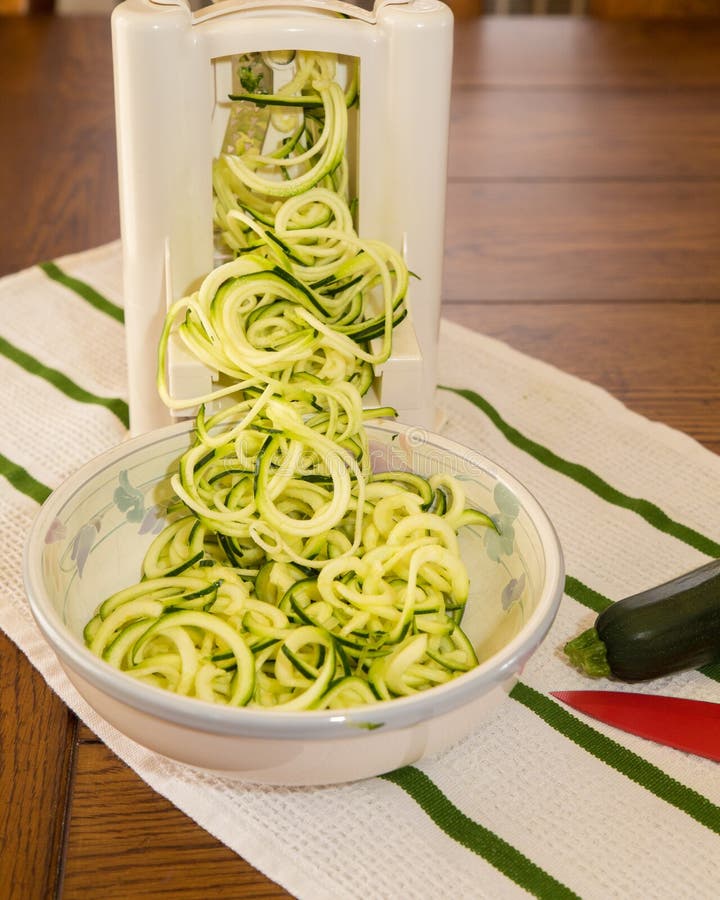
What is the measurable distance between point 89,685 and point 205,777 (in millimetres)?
116

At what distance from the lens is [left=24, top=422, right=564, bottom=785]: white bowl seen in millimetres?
573

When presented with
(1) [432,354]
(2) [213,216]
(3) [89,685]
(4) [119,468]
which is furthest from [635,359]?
(3) [89,685]

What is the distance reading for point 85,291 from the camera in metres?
1.24

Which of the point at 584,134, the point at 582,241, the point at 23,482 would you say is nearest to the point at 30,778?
the point at 23,482

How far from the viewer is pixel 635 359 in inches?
44.9

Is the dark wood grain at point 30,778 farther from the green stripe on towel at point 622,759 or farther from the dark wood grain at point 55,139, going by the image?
the dark wood grain at point 55,139

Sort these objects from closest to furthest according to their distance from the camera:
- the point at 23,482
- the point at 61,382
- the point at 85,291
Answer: the point at 23,482 < the point at 61,382 < the point at 85,291

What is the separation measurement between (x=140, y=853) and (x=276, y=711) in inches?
5.3

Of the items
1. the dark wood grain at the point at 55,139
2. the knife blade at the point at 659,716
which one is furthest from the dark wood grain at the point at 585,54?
the knife blade at the point at 659,716

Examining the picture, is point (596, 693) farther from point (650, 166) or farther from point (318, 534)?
point (650, 166)

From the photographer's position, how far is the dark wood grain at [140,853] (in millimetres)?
622

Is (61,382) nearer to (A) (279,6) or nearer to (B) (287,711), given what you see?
(A) (279,6)

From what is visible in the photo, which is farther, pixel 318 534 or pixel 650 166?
pixel 650 166

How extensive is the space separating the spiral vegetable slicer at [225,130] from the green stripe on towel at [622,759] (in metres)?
0.22
